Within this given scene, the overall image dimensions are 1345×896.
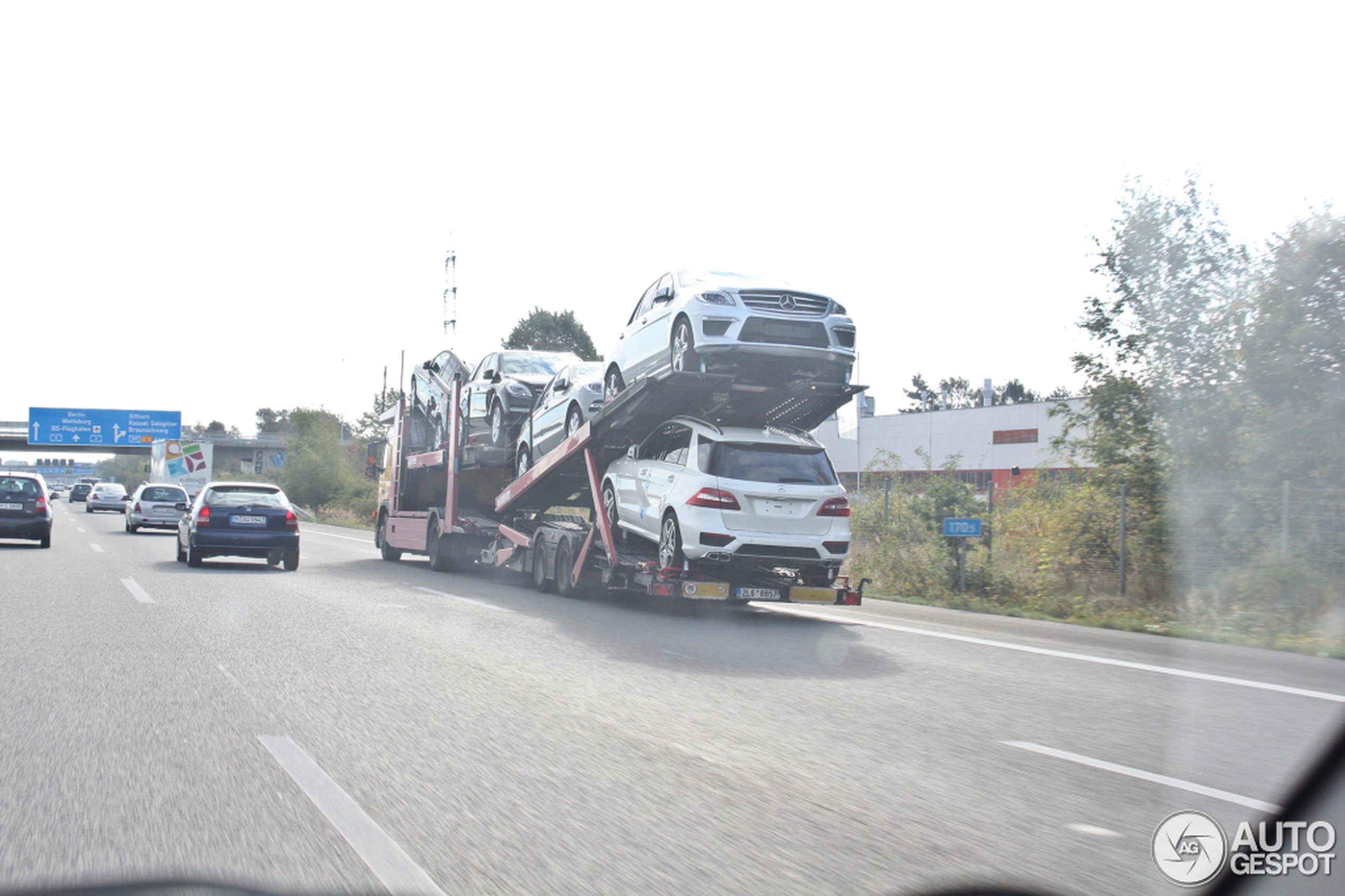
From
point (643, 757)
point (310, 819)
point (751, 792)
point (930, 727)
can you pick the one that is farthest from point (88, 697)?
point (930, 727)

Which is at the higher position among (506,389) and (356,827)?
(506,389)

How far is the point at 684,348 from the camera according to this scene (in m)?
11.7

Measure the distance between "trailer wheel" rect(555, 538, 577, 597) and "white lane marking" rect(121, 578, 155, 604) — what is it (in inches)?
190

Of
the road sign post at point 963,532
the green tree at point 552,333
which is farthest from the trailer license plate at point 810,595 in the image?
the green tree at point 552,333

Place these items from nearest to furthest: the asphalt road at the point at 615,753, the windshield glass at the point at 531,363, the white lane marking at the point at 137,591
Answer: the asphalt road at the point at 615,753 → the white lane marking at the point at 137,591 → the windshield glass at the point at 531,363

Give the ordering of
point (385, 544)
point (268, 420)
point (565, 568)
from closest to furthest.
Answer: point (565, 568) < point (385, 544) < point (268, 420)

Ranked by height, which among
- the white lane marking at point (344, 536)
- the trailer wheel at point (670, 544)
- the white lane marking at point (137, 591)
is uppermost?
the trailer wheel at point (670, 544)

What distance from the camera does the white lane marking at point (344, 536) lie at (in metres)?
29.9

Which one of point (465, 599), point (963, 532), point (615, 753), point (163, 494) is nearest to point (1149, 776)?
point (615, 753)

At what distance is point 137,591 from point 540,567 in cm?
505

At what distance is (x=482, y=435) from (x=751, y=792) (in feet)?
45.6

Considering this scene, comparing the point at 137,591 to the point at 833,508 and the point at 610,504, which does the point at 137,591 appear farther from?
the point at 833,508

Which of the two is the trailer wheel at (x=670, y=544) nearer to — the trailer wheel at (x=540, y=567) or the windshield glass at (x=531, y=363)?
the trailer wheel at (x=540, y=567)

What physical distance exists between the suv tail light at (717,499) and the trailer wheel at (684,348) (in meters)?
1.30
